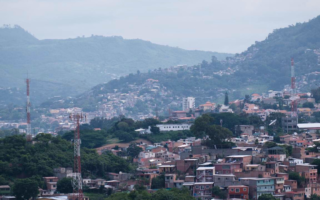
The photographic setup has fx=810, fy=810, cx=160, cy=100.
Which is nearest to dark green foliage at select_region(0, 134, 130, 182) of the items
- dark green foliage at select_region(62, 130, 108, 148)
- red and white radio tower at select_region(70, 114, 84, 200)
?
red and white radio tower at select_region(70, 114, 84, 200)

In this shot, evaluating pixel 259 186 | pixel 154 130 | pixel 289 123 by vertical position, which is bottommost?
pixel 259 186

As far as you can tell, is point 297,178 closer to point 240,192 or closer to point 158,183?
point 240,192

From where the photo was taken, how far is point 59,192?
Answer: 3750cm

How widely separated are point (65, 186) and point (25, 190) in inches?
108

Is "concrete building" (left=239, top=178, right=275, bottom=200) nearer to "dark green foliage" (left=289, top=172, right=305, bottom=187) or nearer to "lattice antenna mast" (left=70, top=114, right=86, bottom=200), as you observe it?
"dark green foliage" (left=289, top=172, right=305, bottom=187)

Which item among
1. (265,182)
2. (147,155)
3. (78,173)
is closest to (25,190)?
(78,173)

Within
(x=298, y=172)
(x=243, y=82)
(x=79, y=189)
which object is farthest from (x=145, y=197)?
(x=243, y=82)

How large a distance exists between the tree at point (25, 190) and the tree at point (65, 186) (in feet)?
7.15

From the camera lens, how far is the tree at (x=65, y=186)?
3759 centimetres

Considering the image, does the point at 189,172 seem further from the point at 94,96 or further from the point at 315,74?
the point at 94,96

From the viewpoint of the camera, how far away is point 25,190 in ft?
116

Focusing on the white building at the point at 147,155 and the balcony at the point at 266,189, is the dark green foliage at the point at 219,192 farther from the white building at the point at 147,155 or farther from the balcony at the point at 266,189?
the white building at the point at 147,155

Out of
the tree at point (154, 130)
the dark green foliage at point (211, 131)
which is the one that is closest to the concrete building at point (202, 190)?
the dark green foliage at point (211, 131)

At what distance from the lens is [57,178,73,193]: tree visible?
37.6 m
